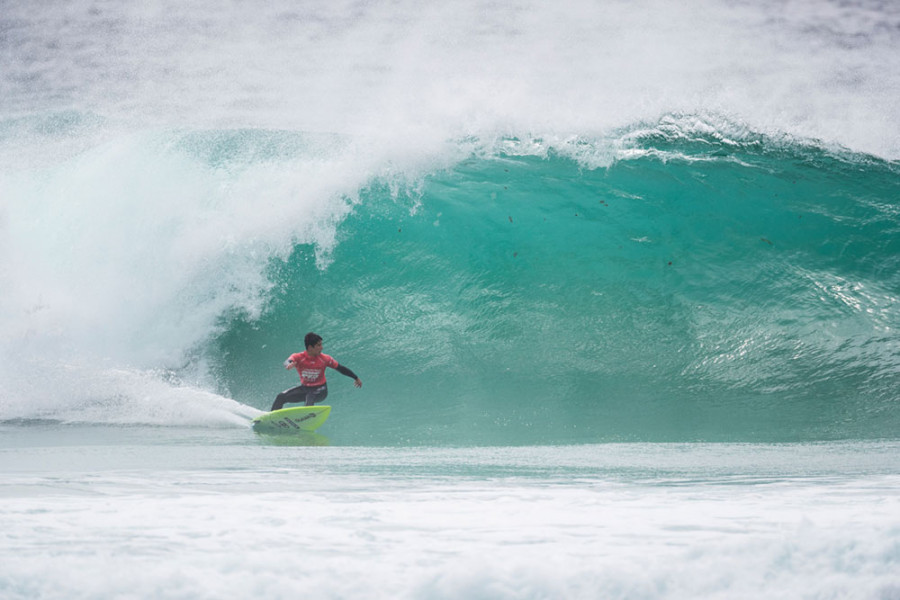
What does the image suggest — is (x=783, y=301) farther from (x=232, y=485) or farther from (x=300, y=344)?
(x=232, y=485)

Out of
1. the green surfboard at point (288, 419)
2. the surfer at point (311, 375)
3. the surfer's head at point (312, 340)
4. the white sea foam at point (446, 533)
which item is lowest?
the white sea foam at point (446, 533)

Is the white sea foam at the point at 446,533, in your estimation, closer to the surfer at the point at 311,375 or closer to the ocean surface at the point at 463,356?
the ocean surface at the point at 463,356

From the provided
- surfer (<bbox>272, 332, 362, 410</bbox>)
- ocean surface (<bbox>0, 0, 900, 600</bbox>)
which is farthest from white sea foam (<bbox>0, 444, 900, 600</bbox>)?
surfer (<bbox>272, 332, 362, 410</bbox>)

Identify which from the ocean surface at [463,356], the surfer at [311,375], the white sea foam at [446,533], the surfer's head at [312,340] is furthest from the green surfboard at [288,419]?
the white sea foam at [446,533]

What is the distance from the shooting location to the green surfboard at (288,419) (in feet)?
16.6

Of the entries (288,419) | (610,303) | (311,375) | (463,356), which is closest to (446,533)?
(288,419)

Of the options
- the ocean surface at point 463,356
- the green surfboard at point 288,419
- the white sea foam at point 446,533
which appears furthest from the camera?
the green surfboard at point 288,419

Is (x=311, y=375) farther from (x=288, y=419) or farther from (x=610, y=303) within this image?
(x=610, y=303)

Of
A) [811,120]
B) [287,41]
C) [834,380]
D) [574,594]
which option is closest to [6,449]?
[574,594]

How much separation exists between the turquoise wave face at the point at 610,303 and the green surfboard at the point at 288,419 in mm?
285

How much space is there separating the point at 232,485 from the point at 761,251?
5.42 metres

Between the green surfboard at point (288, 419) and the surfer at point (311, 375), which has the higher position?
the surfer at point (311, 375)

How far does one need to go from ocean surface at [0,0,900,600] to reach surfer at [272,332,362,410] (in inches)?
10.9

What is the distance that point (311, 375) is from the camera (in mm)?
5367
